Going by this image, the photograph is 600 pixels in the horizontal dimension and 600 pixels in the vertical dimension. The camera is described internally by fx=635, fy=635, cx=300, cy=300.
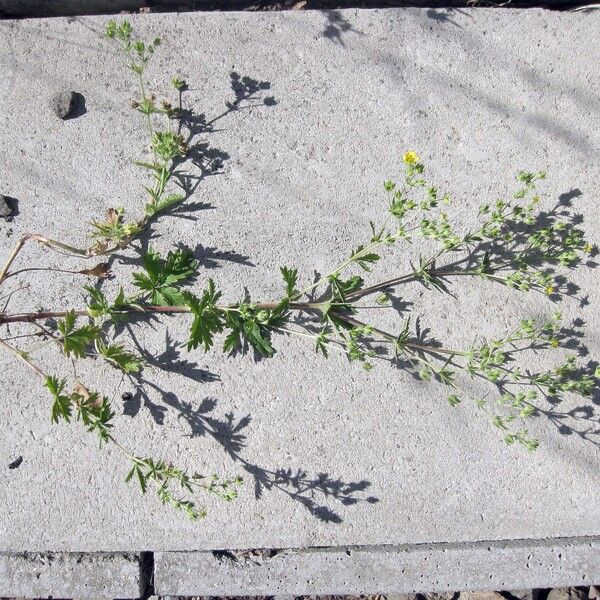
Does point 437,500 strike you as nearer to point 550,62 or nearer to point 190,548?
point 190,548

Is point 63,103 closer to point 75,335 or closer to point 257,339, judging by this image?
point 75,335

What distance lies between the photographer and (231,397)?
9.61 feet

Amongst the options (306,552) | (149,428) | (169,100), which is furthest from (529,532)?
(169,100)

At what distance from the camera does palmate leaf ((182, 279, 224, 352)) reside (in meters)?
2.63

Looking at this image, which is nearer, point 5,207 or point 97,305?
point 97,305

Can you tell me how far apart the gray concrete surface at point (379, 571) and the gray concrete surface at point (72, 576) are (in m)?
0.13

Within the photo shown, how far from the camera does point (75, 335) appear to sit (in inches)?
105

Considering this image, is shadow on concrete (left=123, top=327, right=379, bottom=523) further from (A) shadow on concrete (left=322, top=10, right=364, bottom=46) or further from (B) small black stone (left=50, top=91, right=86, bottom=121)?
(A) shadow on concrete (left=322, top=10, right=364, bottom=46)

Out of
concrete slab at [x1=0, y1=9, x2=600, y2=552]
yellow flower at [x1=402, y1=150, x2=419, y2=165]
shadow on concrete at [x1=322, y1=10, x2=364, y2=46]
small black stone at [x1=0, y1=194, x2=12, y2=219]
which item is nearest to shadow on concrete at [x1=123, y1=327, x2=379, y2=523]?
concrete slab at [x1=0, y1=9, x2=600, y2=552]

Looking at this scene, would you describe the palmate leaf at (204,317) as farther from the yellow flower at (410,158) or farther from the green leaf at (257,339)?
the yellow flower at (410,158)

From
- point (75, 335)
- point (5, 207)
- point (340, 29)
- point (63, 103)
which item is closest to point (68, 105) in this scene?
point (63, 103)

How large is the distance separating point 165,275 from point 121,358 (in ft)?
1.33

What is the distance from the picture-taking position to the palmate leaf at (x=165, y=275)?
273 centimetres

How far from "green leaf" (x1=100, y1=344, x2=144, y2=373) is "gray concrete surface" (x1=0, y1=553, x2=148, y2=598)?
2.91ft
